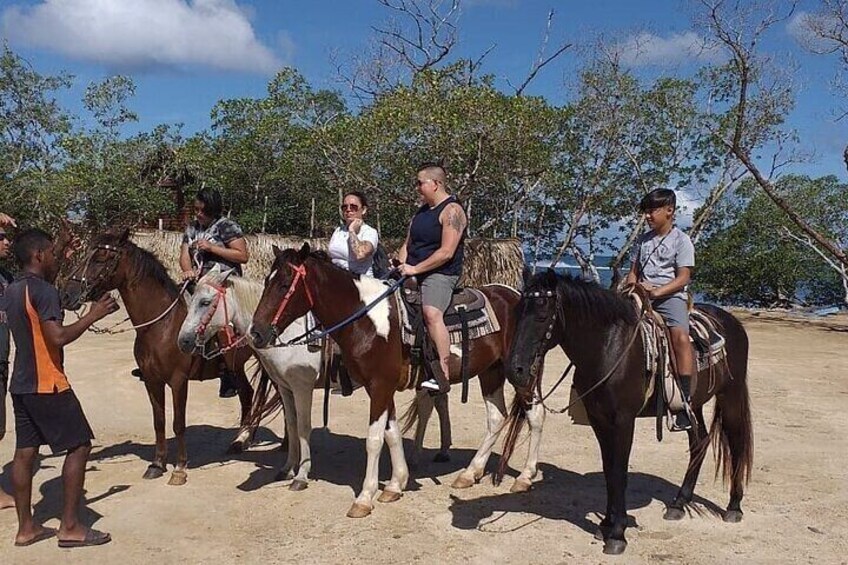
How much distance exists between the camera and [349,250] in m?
5.62

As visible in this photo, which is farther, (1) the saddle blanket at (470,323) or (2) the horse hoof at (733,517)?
(1) the saddle blanket at (470,323)

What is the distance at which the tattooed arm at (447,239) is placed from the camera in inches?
195

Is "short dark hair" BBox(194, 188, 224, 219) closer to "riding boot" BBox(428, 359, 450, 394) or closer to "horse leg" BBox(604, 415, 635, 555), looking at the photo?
"riding boot" BBox(428, 359, 450, 394)

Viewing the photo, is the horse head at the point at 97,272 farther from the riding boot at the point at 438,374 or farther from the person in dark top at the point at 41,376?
the riding boot at the point at 438,374

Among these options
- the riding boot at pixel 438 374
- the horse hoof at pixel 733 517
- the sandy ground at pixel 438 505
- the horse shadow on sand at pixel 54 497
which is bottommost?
the horse shadow on sand at pixel 54 497

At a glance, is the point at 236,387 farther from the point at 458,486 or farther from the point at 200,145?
the point at 200,145

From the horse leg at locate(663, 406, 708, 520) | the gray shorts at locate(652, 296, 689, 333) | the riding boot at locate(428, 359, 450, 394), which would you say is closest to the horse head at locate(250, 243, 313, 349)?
the riding boot at locate(428, 359, 450, 394)

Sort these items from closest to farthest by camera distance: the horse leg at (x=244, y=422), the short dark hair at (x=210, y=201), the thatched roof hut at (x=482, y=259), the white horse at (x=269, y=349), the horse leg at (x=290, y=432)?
the white horse at (x=269, y=349) → the horse leg at (x=290, y=432) → the short dark hair at (x=210, y=201) → the horse leg at (x=244, y=422) → the thatched roof hut at (x=482, y=259)

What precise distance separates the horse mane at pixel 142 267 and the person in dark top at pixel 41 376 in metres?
1.29

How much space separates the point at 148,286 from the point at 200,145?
18669mm

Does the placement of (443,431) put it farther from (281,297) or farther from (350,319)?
(281,297)

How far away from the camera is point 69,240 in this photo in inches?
220

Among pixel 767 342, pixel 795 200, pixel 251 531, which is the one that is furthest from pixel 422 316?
pixel 795 200

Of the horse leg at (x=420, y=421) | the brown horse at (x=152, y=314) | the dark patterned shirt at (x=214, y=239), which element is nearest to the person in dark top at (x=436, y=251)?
the horse leg at (x=420, y=421)
